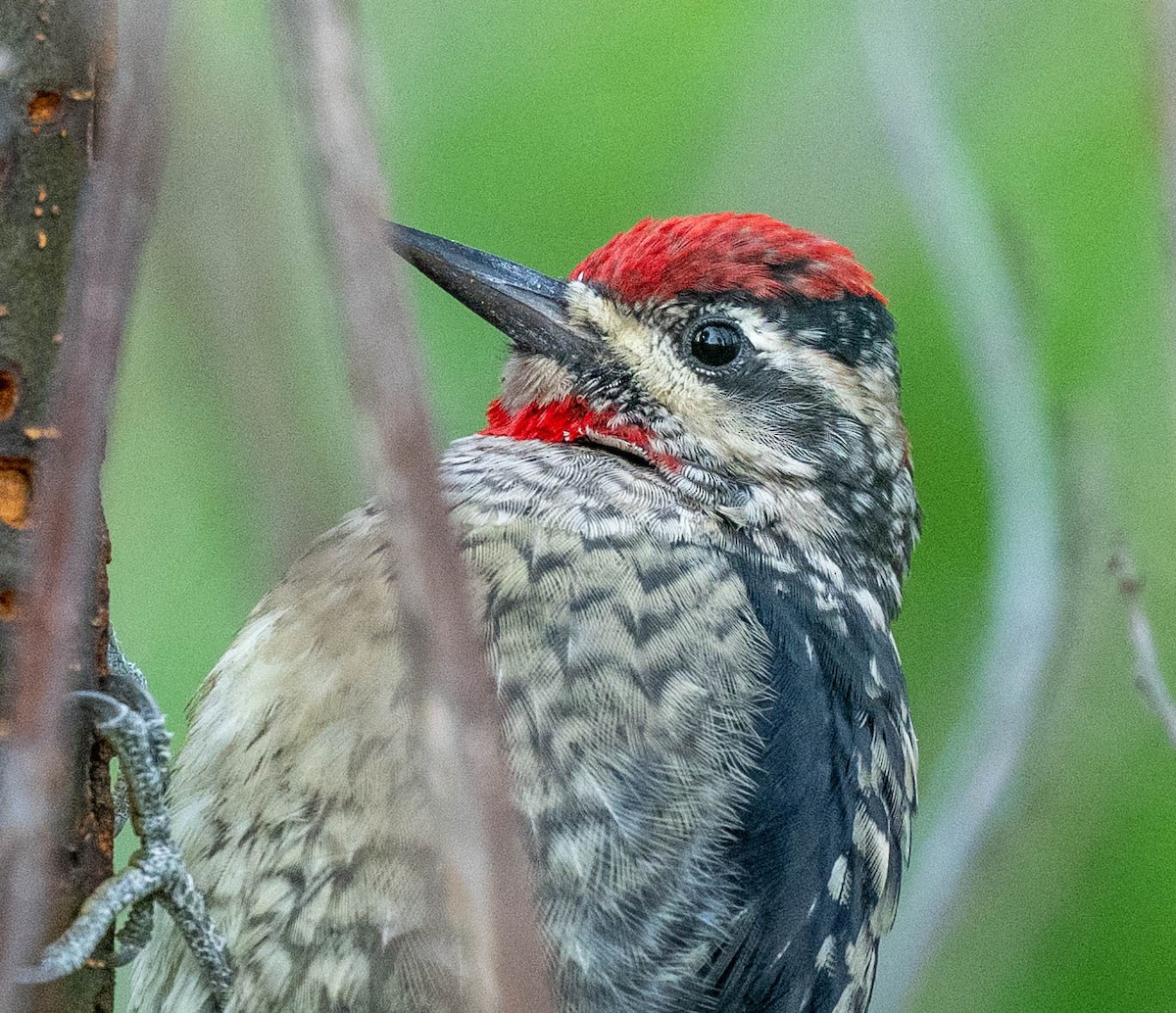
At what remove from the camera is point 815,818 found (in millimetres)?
2279

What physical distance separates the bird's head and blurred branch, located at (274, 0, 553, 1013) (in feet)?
6.12

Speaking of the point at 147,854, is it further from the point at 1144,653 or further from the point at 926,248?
the point at 926,248

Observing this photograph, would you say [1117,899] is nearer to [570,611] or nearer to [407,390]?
[570,611]

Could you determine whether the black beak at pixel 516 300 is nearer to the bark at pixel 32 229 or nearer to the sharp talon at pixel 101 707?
the sharp talon at pixel 101 707

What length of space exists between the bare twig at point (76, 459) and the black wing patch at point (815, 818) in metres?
1.56

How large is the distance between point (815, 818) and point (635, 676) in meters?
0.41

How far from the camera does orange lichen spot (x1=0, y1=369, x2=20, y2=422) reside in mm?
1263

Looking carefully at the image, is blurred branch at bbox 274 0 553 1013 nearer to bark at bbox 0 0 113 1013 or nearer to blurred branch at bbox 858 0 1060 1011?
bark at bbox 0 0 113 1013

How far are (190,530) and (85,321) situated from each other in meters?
2.53

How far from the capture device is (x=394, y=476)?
0.65 m

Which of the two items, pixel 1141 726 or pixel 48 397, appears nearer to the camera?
pixel 48 397

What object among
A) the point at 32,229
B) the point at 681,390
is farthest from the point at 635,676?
the point at 32,229

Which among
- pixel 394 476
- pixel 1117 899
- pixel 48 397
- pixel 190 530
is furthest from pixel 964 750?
pixel 394 476

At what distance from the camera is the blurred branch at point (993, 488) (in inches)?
97.9
